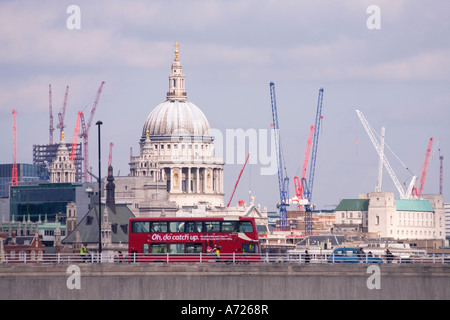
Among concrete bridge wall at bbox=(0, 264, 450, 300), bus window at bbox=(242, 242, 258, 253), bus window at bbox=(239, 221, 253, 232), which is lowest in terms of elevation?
concrete bridge wall at bbox=(0, 264, 450, 300)

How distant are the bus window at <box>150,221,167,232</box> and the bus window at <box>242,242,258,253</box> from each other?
582 centimetres

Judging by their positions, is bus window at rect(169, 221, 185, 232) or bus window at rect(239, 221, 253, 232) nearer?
bus window at rect(169, 221, 185, 232)

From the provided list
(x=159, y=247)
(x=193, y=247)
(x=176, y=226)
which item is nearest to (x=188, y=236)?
(x=193, y=247)

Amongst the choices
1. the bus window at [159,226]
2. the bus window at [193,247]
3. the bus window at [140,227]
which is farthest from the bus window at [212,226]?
the bus window at [140,227]

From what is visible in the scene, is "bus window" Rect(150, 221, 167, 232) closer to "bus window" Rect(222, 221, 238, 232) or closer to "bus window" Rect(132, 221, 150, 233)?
"bus window" Rect(132, 221, 150, 233)

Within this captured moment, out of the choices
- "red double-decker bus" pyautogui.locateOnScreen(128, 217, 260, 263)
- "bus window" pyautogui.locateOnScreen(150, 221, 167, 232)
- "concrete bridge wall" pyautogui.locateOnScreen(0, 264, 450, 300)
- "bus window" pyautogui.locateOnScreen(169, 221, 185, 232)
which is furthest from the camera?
"bus window" pyautogui.locateOnScreen(169, 221, 185, 232)

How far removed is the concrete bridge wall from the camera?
325ft

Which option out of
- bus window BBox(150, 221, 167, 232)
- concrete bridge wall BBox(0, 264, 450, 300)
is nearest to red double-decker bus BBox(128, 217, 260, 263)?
bus window BBox(150, 221, 167, 232)

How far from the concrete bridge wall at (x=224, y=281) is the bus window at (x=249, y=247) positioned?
1326 cm

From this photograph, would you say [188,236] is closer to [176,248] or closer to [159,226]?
[176,248]

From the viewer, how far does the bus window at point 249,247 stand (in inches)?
4471

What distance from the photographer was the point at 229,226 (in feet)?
372

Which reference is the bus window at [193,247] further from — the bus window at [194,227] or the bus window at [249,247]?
the bus window at [249,247]
